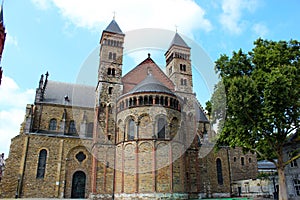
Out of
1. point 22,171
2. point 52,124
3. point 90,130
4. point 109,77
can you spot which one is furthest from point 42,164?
point 109,77

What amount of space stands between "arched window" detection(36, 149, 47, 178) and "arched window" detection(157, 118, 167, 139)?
1525 cm

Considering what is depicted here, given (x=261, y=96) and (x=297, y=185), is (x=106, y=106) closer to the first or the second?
(x=261, y=96)

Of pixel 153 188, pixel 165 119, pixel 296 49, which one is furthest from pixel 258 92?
pixel 153 188

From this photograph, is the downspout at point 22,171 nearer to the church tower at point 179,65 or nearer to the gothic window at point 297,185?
the church tower at point 179,65

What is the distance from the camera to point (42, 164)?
3136 centimetres

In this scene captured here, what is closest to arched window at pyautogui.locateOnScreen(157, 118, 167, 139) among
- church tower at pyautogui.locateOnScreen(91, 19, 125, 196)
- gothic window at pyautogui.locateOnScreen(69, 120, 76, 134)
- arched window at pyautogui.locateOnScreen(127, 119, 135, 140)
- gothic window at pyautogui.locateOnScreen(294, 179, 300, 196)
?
arched window at pyautogui.locateOnScreen(127, 119, 135, 140)

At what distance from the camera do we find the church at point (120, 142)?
26.0m

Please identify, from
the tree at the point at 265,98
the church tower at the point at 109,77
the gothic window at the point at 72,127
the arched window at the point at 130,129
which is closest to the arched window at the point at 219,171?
the tree at the point at 265,98

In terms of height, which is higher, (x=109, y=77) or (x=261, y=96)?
(x=109, y=77)

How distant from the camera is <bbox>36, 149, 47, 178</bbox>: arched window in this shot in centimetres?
3077

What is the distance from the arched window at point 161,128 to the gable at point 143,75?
7743mm

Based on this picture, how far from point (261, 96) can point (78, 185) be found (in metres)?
23.6

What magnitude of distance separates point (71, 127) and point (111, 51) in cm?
1248

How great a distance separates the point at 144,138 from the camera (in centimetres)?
2620
